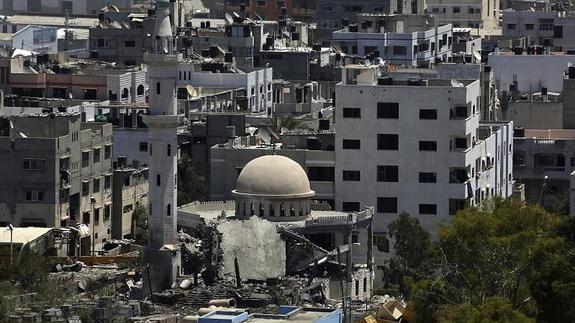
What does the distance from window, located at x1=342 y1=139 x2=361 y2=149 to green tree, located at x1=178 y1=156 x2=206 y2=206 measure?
17.4ft

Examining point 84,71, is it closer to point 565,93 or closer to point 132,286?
point 565,93

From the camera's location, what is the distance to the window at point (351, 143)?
104750mm

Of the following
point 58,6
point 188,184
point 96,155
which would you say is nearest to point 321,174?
point 188,184

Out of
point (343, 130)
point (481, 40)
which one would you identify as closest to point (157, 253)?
point (343, 130)

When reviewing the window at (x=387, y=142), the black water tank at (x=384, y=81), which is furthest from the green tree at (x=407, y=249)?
the black water tank at (x=384, y=81)

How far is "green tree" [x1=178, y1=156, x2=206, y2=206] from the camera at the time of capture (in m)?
108

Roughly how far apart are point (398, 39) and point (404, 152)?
42.9 metres

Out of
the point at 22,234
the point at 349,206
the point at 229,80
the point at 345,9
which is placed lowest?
the point at 22,234

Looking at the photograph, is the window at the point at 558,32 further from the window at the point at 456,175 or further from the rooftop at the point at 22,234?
the rooftop at the point at 22,234

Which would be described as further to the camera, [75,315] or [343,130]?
[343,130]

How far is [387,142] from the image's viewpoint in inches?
4124

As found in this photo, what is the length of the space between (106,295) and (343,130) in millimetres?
15495

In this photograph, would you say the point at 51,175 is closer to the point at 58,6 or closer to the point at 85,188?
the point at 85,188

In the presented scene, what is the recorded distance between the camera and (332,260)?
98.1 m
